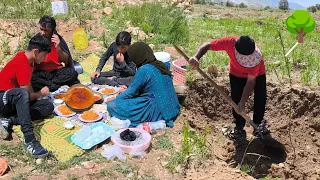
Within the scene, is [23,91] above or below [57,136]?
above

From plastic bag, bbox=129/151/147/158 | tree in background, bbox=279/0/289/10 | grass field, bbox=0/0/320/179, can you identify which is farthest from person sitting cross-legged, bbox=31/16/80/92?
tree in background, bbox=279/0/289/10

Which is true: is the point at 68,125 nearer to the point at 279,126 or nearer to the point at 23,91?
the point at 23,91

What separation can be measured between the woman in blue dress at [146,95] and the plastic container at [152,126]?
2.4 inches

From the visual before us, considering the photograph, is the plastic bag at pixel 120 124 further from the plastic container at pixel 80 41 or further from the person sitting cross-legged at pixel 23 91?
the plastic container at pixel 80 41

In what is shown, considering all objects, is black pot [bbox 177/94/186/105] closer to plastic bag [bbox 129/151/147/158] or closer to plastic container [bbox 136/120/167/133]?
plastic container [bbox 136/120/167/133]

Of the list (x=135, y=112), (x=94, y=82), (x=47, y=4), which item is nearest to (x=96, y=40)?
(x=94, y=82)

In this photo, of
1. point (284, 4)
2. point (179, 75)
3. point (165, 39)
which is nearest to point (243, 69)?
point (179, 75)

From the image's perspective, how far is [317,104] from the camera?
4.32 meters

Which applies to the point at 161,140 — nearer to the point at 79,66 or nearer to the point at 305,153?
the point at 305,153

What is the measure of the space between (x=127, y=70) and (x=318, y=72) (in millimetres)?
2873

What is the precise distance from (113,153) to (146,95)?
93cm

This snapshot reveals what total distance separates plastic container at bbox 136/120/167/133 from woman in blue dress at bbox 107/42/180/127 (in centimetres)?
6

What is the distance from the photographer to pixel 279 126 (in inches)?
175

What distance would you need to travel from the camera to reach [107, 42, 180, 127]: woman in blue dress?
13.3ft
